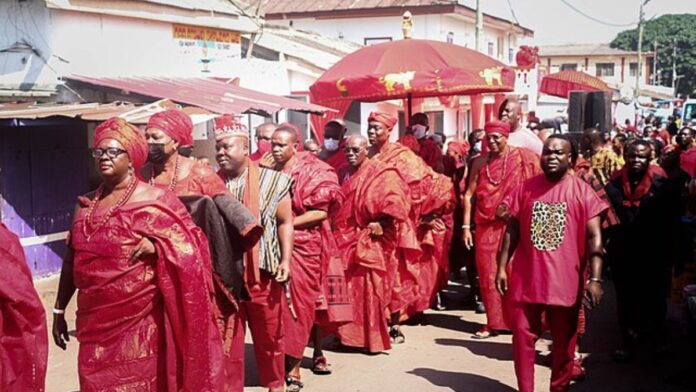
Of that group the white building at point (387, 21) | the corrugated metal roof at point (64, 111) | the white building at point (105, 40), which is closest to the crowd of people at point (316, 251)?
the corrugated metal roof at point (64, 111)

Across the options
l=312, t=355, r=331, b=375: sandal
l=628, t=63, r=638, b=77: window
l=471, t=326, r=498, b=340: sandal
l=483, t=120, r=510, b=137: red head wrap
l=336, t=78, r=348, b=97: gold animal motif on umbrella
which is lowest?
l=471, t=326, r=498, b=340: sandal

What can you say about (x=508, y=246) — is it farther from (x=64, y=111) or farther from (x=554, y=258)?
(x=64, y=111)

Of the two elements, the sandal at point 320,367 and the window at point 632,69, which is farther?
the window at point 632,69

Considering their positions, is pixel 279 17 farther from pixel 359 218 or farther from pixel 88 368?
pixel 88 368

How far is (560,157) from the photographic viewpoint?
6.23 metres

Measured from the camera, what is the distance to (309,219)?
6.73 meters

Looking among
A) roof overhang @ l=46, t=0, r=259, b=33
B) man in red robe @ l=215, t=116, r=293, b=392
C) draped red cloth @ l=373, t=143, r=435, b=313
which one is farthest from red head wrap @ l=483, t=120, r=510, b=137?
roof overhang @ l=46, t=0, r=259, b=33

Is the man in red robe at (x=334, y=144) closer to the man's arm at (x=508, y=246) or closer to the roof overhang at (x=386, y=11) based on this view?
the man's arm at (x=508, y=246)

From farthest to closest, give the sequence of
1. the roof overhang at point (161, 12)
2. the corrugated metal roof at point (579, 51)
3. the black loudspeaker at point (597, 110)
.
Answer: the corrugated metal roof at point (579, 51) → the black loudspeaker at point (597, 110) → the roof overhang at point (161, 12)

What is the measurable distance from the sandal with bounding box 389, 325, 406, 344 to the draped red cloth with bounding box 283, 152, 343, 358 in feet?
5.84

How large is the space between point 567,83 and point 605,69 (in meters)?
60.8

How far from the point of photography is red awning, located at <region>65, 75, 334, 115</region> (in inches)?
463

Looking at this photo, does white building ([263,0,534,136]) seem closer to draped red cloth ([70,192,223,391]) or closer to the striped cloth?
the striped cloth

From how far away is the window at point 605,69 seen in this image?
266 ft
